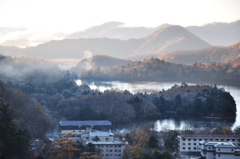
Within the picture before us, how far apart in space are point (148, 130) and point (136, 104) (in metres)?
7.29

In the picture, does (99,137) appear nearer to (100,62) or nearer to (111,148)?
(111,148)

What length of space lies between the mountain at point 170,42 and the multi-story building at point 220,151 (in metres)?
73.1

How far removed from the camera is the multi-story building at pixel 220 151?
12031 mm

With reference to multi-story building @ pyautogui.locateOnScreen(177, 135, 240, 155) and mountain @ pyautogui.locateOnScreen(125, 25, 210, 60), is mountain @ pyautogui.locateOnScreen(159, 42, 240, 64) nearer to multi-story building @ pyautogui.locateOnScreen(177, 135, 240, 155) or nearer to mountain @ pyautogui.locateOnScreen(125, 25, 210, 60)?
mountain @ pyautogui.locateOnScreen(125, 25, 210, 60)

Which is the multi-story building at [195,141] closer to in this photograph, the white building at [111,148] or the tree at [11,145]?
the white building at [111,148]

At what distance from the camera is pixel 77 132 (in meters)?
16.1

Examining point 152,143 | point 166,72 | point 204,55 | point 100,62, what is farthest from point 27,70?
point 204,55

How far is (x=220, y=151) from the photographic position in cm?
1217

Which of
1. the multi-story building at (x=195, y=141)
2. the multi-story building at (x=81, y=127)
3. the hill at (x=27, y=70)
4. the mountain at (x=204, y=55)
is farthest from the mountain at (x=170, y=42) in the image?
the multi-story building at (x=195, y=141)

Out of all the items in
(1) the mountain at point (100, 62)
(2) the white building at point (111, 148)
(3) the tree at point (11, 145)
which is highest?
(1) the mountain at point (100, 62)

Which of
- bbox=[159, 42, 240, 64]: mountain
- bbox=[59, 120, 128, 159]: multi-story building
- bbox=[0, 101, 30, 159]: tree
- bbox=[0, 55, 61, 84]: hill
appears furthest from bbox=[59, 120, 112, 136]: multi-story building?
bbox=[159, 42, 240, 64]: mountain

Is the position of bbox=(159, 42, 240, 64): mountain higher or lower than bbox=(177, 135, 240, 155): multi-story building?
higher

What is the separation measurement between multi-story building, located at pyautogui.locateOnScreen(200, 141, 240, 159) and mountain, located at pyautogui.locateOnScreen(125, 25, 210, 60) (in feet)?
240

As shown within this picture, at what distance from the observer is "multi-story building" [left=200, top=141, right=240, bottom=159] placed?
Result: 12031mm
